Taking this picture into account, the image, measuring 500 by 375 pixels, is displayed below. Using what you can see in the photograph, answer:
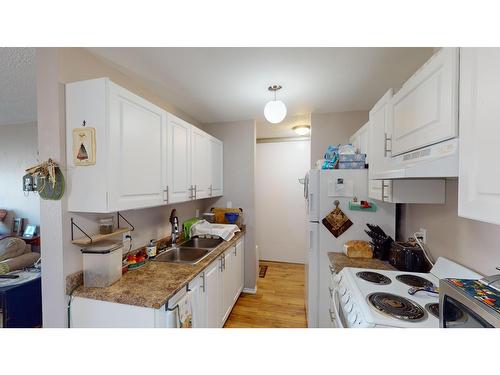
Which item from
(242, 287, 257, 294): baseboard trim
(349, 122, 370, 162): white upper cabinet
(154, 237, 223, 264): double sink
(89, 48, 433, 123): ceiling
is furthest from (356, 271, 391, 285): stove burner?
(242, 287, 257, 294): baseboard trim

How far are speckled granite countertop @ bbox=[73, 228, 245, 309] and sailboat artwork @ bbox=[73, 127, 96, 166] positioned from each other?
0.75 metres

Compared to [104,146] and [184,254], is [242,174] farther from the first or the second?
[104,146]

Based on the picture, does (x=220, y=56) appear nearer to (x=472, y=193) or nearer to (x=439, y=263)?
(x=472, y=193)

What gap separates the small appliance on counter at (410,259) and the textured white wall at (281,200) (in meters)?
2.25

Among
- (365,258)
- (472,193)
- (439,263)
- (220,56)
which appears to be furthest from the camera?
(365,258)

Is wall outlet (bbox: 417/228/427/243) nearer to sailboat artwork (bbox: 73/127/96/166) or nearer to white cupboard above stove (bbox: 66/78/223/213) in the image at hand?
white cupboard above stove (bbox: 66/78/223/213)

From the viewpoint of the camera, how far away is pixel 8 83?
1.94 meters

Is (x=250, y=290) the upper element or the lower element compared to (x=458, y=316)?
lower

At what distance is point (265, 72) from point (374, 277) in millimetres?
1691

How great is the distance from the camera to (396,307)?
96cm

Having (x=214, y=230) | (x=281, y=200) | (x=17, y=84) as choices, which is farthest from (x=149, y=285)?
(x=281, y=200)

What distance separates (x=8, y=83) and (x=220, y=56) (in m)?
2.21
